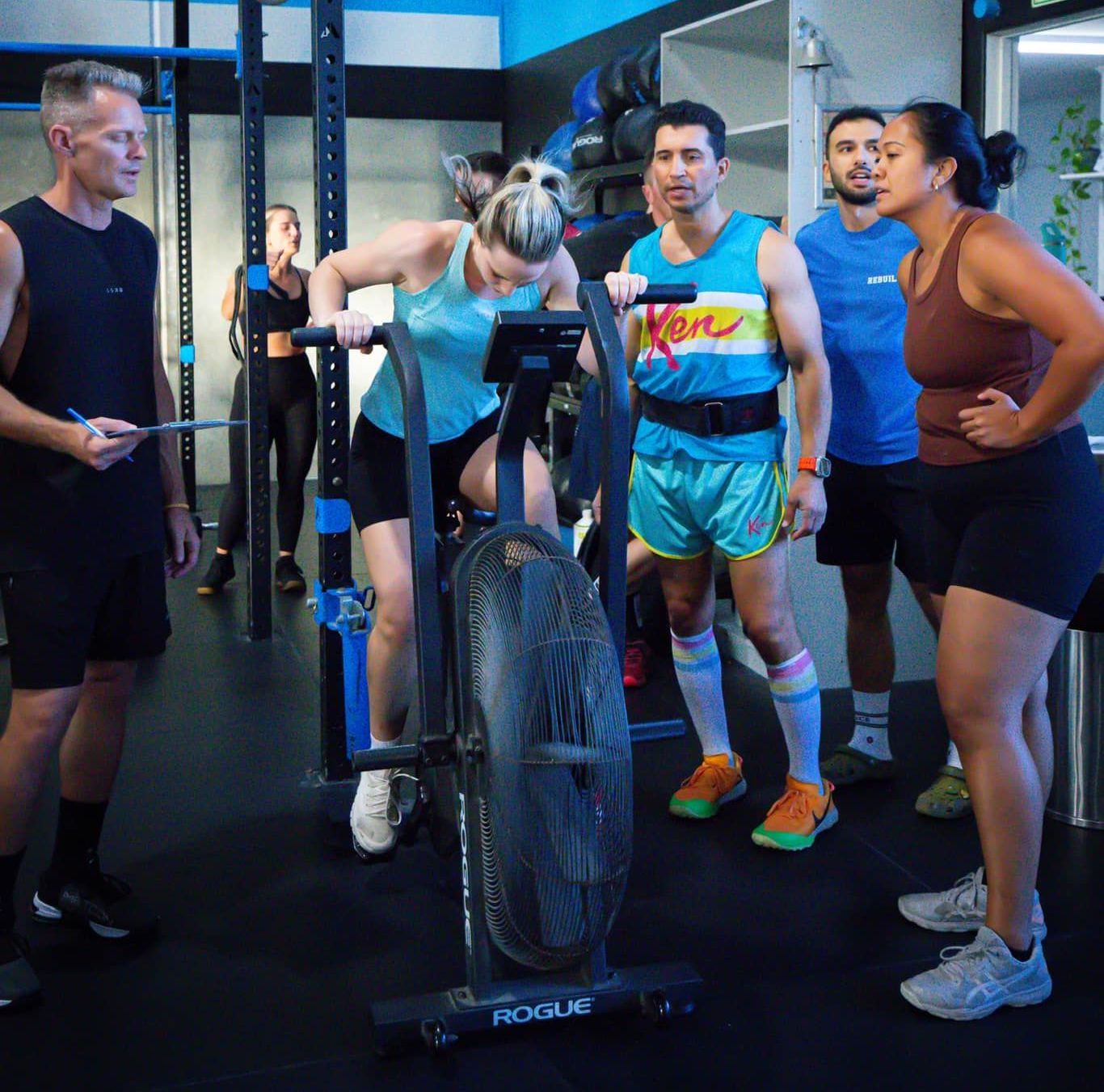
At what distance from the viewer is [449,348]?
2756 millimetres

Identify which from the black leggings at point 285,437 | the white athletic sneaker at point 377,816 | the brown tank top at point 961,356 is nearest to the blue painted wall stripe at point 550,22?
the black leggings at point 285,437

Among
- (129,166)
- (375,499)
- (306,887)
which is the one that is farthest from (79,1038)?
(129,166)

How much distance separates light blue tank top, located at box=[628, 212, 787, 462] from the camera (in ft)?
9.99

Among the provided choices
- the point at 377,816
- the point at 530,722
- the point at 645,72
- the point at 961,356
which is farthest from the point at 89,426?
the point at 645,72

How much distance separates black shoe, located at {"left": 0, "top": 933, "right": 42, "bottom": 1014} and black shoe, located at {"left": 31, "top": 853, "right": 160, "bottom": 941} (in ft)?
0.70

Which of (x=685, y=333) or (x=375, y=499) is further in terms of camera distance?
(x=685, y=333)

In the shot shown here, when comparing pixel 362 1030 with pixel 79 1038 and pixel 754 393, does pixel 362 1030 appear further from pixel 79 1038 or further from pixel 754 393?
pixel 754 393

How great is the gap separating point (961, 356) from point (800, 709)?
110 centimetres

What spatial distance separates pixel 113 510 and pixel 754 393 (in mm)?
1409

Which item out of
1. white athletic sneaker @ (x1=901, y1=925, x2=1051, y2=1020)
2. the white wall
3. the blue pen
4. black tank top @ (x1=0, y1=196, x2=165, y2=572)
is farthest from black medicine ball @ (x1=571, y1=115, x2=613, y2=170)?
white athletic sneaker @ (x1=901, y1=925, x2=1051, y2=1020)

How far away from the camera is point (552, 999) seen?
230 centimetres

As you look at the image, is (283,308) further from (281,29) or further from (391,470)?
(281,29)

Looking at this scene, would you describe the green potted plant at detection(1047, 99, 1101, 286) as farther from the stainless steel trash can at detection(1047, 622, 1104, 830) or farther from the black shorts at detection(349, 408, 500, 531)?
the black shorts at detection(349, 408, 500, 531)

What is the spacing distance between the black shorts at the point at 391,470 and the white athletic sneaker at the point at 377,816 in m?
0.54
